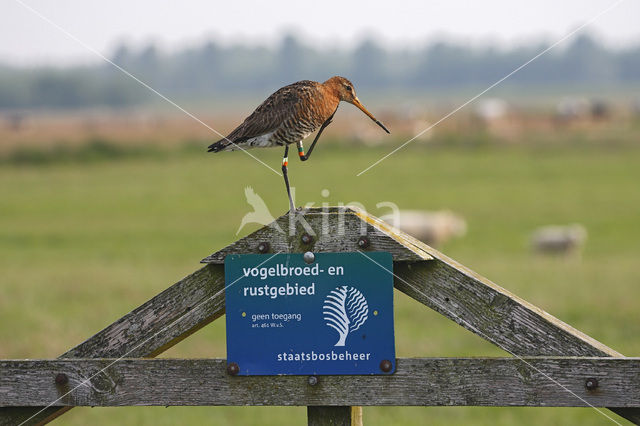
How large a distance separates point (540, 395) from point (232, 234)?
2067cm

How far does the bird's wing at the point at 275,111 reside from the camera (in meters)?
3.76

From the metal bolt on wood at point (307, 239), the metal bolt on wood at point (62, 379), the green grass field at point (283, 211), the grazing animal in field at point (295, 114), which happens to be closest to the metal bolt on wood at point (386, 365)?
the metal bolt on wood at point (307, 239)

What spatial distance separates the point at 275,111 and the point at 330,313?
1009 millimetres

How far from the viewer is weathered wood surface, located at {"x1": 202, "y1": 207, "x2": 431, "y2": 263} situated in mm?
3271

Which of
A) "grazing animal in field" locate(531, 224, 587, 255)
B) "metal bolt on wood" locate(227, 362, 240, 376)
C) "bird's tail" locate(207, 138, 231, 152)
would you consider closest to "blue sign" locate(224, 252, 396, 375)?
"metal bolt on wood" locate(227, 362, 240, 376)

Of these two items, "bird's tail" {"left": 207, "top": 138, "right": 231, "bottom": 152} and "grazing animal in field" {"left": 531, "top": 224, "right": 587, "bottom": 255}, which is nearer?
"bird's tail" {"left": 207, "top": 138, "right": 231, "bottom": 152}

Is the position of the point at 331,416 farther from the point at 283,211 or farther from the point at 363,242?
the point at 283,211

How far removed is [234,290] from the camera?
3311 millimetres

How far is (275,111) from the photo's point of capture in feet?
12.5

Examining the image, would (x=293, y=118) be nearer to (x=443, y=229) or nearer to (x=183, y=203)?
(x=443, y=229)

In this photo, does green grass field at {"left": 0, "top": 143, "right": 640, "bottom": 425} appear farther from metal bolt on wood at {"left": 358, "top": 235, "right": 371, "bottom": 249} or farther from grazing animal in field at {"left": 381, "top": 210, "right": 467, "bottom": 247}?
metal bolt on wood at {"left": 358, "top": 235, "right": 371, "bottom": 249}

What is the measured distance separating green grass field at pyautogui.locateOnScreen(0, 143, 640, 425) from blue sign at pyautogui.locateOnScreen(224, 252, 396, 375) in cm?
532

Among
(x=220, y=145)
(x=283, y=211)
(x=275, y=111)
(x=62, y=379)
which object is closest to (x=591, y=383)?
(x=275, y=111)

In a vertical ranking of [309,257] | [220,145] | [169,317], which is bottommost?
[169,317]
